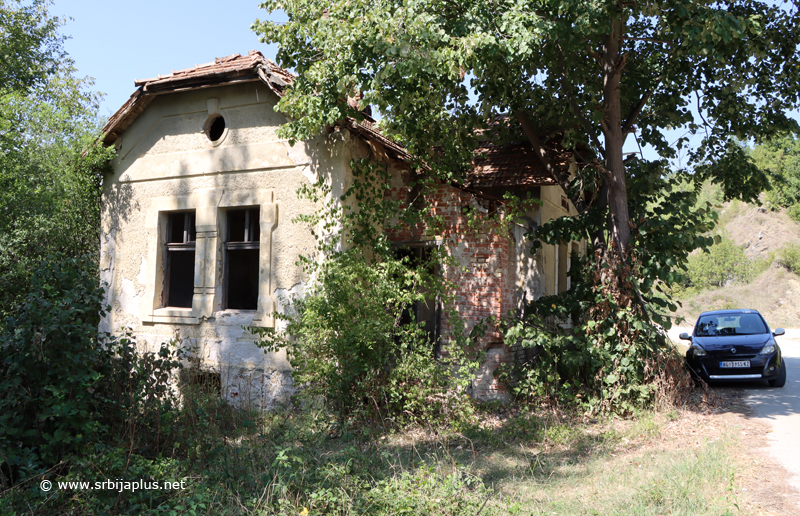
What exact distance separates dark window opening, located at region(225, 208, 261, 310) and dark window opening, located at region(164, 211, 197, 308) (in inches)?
30.9

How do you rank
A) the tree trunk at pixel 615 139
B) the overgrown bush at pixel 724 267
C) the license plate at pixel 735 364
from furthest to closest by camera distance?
the overgrown bush at pixel 724 267 → the license plate at pixel 735 364 → the tree trunk at pixel 615 139

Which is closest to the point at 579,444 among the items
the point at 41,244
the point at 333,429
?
the point at 333,429

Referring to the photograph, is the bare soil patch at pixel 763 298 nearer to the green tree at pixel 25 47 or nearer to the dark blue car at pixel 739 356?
the dark blue car at pixel 739 356

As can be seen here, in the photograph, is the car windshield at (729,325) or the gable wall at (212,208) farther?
Result: the car windshield at (729,325)

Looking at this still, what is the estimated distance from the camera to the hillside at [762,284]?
3134 centimetres

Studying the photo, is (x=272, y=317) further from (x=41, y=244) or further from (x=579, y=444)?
(x=41, y=244)

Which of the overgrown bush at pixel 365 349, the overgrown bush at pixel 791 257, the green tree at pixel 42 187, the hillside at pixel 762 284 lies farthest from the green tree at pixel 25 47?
the overgrown bush at pixel 791 257

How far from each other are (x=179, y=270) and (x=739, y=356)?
10314 mm

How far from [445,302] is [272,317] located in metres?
2.79

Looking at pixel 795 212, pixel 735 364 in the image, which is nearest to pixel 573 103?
pixel 735 364

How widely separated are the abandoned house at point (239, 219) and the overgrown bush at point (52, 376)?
124 inches

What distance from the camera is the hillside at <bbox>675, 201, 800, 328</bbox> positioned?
31344 millimetres

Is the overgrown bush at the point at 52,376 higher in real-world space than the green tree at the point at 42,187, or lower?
lower

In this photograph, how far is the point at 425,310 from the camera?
37.2ft
